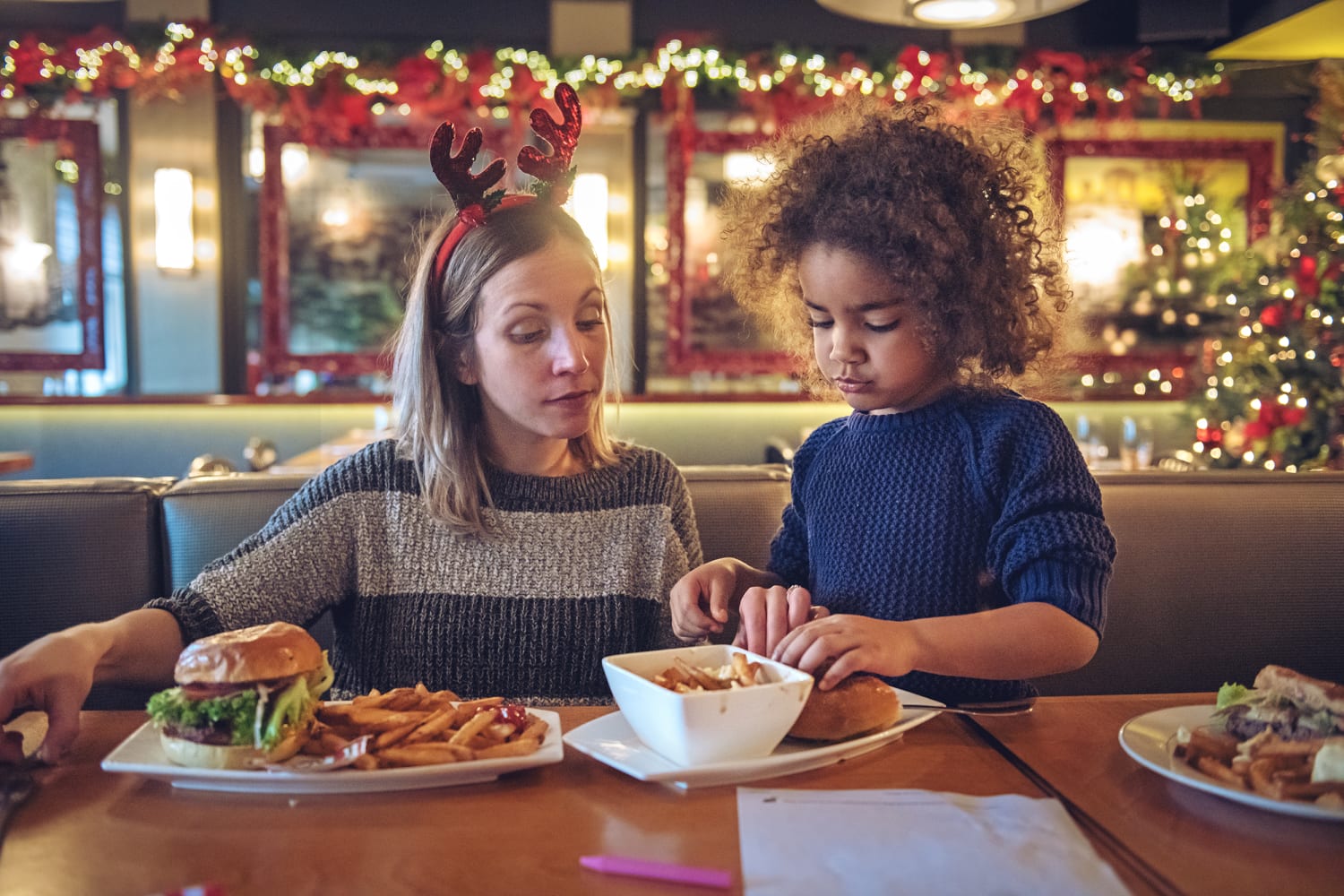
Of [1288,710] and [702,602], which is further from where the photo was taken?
[702,602]

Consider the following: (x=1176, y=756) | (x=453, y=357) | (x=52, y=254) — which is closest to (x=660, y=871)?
(x=1176, y=756)

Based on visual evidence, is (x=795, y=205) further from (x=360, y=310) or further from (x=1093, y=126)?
(x=1093, y=126)

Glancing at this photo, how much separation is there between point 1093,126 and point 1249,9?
91 centimetres

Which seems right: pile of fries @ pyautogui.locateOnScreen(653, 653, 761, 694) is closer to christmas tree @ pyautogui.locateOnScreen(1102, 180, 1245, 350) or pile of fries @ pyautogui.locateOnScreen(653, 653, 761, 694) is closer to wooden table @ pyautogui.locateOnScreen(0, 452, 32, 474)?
wooden table @ pyautogui.locateOnScreen(0, 452, 32, 474)

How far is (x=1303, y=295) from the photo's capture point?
16.3ft

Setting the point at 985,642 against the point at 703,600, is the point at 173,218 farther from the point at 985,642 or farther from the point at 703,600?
the point at 985,642

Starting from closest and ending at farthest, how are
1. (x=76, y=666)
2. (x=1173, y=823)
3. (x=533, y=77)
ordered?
(x=1173, y=823) < (x=76, y=666) < (x=533, y=77)

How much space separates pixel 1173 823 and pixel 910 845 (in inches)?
9.0

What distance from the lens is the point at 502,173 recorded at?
1.60 metres

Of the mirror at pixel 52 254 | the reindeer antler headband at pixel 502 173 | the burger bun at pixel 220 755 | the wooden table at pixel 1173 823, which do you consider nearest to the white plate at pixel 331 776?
the burger bun at pixel 220 755

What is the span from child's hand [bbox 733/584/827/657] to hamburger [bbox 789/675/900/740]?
0.11 meters

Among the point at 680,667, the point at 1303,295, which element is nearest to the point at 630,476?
the point at 680,667

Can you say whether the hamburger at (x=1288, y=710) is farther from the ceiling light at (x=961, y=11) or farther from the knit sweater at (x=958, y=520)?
the ceiling light at (x=961, y=11)

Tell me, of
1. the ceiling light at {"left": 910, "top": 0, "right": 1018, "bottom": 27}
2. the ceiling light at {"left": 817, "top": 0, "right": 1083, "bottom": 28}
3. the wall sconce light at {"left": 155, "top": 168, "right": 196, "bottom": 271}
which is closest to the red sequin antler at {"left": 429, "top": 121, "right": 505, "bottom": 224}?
the ceiling light at {"left": 817, "top": 0, "right": 1083, "bottom": 28}
